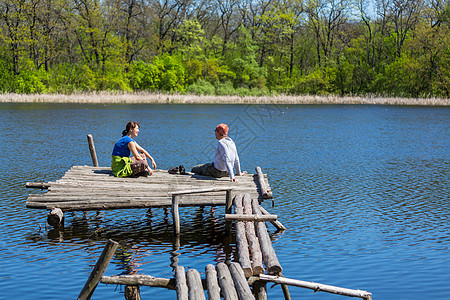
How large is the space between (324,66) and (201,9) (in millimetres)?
19658

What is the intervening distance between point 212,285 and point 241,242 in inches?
71.7

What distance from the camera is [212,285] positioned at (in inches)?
267

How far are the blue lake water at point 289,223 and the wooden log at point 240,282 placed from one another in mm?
1104

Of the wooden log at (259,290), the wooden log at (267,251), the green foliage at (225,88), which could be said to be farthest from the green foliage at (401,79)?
the wooden log at (259,290)

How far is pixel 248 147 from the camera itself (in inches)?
992

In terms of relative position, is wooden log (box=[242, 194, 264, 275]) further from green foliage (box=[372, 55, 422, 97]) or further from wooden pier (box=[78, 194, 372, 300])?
green foliage (box=[372, 55, 422, 97])

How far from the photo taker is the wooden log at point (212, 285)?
6.55m

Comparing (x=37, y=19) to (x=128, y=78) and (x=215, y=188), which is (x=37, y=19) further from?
(x=215, y=188)

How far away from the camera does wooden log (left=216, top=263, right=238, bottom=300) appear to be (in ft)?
21.1

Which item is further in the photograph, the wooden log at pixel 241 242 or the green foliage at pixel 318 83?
the green foliage at pixel 318 83

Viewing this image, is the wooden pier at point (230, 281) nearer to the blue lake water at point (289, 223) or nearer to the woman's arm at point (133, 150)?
the blue lake water at point (289, 223)

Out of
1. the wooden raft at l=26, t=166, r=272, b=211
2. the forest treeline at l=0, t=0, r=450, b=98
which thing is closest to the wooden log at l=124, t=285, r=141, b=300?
the wooden raft at l=26, t=166, r=272, b=211

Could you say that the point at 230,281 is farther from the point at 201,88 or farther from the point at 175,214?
the point at 201,88

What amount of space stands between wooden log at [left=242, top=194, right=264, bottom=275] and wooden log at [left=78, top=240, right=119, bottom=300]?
198 centimetres
